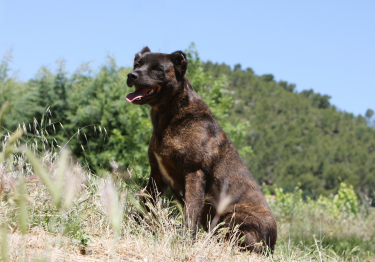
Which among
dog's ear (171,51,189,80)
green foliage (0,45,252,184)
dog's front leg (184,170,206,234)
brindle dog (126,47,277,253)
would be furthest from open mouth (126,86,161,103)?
green foliage (0,45,252,184)

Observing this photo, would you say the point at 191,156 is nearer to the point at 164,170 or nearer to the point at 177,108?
the point at 164,170

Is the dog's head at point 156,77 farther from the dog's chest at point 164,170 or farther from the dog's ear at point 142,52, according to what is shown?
the dog's chest at point 164,170

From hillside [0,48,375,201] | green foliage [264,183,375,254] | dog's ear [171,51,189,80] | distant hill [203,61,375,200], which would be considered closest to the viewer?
dog's ear [171,51,189,80]

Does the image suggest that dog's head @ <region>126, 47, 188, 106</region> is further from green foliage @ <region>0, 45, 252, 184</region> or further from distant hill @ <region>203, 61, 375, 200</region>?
distant hill @ <region>203, 61, 375, 200</region>

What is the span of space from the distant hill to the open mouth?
5260 cm

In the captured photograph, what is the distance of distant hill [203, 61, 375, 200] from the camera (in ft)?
240

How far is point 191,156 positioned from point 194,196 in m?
0.40

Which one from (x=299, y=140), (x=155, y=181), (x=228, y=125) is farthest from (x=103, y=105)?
(x=299, y=140)

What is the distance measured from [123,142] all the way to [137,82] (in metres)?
9.79

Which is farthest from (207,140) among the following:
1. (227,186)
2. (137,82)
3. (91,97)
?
(91,97)

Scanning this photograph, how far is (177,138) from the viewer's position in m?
3.64

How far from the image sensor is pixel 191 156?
357 cm

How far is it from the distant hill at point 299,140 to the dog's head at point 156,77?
172ft

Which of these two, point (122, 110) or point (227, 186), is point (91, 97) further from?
point (227, 186)
